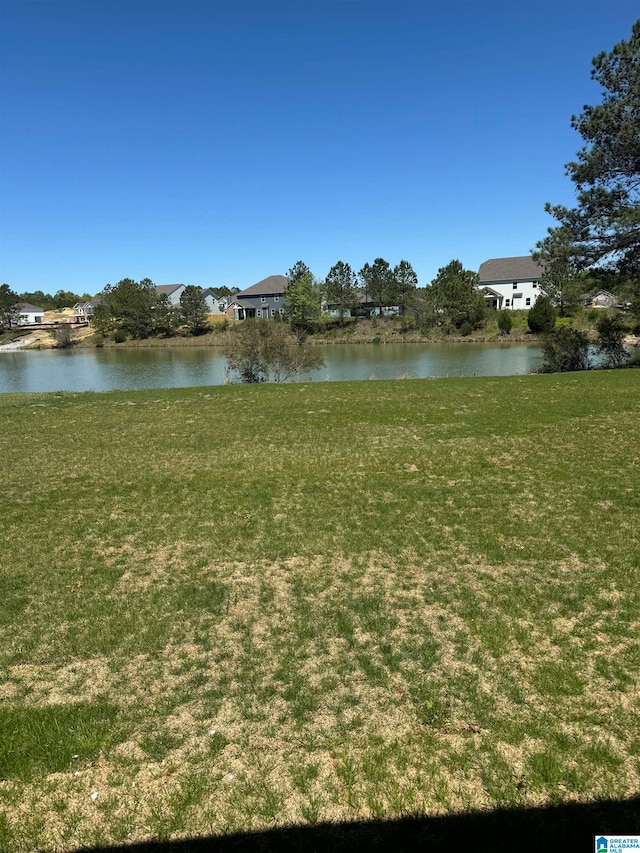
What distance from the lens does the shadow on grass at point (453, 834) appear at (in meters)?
2.62

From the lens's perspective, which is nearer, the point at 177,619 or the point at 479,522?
the point at 177,619

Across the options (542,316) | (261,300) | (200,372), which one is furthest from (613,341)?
(261,300)

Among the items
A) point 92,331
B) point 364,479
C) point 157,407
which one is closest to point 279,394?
point 157,407

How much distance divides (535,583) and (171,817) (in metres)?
3.88

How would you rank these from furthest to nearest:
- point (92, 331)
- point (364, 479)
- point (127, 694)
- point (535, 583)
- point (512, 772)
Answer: point (92, 331) → point (364, 479) → point (535, 583) → point (127, 694) → point (512, 772)

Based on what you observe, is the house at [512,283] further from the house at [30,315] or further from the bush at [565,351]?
the house at [30,315]

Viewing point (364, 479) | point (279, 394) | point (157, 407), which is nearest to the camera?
point (364, 479)

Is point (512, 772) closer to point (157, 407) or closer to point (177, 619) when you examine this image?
point (177, 619)

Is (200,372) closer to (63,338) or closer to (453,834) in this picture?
(453,834)

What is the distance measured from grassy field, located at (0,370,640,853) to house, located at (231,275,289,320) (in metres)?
78.5

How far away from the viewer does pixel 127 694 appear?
12.6 ft

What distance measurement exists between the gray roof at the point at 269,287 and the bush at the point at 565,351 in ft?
Answer: 212

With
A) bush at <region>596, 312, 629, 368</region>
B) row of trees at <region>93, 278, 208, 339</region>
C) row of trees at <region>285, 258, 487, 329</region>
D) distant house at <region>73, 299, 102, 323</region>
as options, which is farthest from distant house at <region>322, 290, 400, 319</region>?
distant house at <region>73, 299, 102, 323</region>

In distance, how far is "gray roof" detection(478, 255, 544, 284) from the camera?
73312 millimetres
